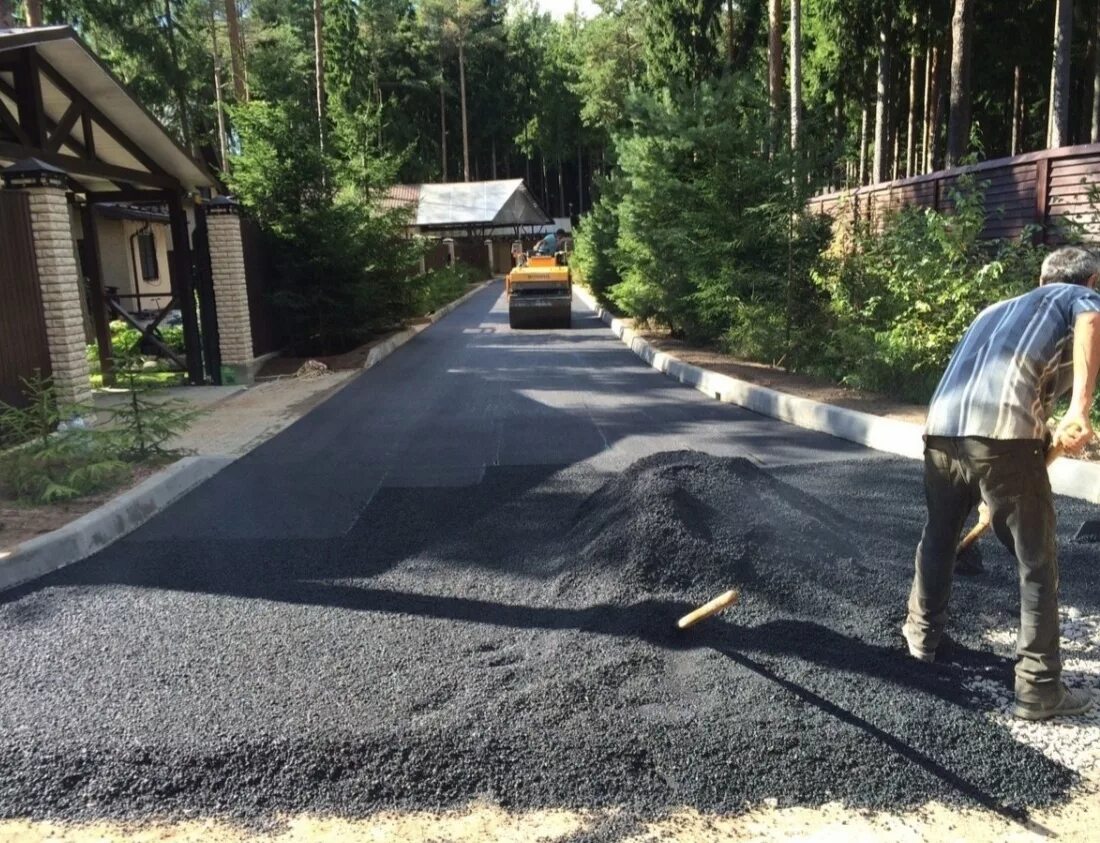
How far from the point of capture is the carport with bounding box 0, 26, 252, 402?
827cm

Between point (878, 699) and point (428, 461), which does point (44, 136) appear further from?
point (878, 699)

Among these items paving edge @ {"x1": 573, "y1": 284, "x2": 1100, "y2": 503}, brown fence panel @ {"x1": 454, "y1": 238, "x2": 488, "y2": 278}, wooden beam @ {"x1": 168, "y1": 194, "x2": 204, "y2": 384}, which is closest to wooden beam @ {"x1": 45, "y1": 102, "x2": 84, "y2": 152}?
wooden beam @ {"x1": 168, "y1": 194, "x2": 204, "y2": 384}

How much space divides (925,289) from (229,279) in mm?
9609

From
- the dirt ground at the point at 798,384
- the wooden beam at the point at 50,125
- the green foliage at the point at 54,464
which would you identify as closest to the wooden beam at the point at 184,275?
the wooden beam at the point at 50,125

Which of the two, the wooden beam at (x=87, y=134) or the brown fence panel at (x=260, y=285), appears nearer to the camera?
the wooden beam at (x=87, y=134)

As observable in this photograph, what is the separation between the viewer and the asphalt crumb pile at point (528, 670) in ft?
9.47

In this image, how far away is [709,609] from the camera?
364 cm

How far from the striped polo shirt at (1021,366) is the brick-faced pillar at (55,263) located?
8.03 meters

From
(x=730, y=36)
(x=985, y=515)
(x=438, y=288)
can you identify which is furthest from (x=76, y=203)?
(x=730, y=36)

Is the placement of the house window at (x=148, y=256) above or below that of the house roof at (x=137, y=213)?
below

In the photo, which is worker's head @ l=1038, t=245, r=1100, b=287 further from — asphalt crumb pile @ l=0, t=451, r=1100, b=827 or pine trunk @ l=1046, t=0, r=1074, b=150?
pine trunk @ l=1046, t=0, r=1074, b=150

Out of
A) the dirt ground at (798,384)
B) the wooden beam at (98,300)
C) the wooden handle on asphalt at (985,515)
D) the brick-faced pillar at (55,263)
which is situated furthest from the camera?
the wooden beam at (98,300)

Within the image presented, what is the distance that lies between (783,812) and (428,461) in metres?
5.25

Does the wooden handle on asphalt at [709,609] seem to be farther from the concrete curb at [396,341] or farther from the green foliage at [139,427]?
the concrete curb at [396,341]
